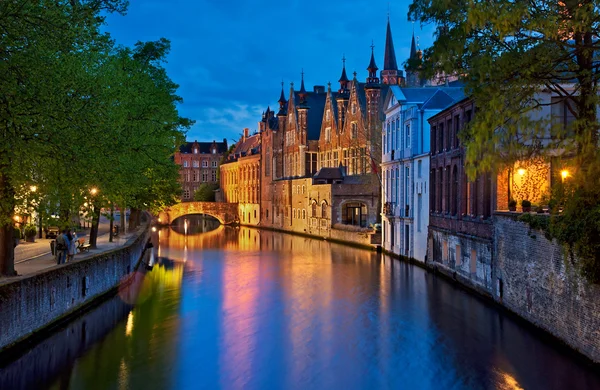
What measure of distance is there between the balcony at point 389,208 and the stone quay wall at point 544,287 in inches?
687

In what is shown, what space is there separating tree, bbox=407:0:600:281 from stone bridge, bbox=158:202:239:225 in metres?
→ 73.7

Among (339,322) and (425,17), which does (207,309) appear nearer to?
(339,322)

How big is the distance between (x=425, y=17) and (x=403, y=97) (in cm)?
2457

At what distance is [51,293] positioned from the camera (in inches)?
685

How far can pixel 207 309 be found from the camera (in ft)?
77.0

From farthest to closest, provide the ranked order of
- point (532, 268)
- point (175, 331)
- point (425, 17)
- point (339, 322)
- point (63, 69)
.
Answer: point (339, 322)
point (175, 331)
point (532, 268)
point (63, 69)
point (425, 17)

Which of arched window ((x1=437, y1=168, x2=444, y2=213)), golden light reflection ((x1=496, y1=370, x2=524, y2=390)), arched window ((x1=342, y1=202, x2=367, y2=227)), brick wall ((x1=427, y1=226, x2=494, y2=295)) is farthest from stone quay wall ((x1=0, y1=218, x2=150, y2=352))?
arched window ((x1=342, y1=202, x2=367, y2=227))

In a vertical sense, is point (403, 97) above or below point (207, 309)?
above

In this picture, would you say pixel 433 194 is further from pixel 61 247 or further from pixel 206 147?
pixel 206 147

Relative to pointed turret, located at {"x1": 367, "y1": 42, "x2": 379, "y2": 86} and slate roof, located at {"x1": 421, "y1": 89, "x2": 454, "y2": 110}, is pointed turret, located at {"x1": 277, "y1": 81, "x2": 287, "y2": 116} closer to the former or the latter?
pointed turret, located at {"x1": 367, "y1": 42, "x2": 379, "y2": 86}

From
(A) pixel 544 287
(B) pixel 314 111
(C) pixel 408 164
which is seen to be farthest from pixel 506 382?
(B) pixel 314 111

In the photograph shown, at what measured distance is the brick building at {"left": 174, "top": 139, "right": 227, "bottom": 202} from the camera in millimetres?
120812

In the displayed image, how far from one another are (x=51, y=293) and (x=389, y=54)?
66497 millimetres

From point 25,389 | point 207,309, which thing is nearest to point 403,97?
point 207,309
